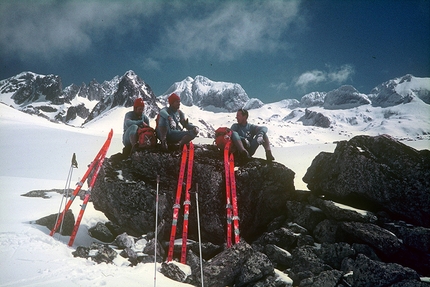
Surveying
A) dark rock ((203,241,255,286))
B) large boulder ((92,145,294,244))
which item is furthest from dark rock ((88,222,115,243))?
dark rock ((203,241,255,286))

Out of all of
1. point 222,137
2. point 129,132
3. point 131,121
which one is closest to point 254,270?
point 222,137

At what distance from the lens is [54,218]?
25.5ft

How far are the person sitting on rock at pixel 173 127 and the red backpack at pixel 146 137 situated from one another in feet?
0.85

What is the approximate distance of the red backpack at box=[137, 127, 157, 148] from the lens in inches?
354

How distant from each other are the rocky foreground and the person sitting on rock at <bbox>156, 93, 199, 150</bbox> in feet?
1.99

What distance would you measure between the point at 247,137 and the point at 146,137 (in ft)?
13.0

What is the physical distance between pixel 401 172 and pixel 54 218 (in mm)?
11191

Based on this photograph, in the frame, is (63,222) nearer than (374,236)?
No

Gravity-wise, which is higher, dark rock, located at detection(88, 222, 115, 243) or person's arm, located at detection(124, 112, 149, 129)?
person's arm, located at detection(124, 112, 149, 129)

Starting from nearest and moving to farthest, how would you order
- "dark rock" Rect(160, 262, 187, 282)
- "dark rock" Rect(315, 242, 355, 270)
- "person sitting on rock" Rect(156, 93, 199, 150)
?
"dark rock" Rect(160, 262, 187, 282)
"dark rock" Rect(315, 242, 355, 270)
"person sitting on rock" Rect(156, 93, 199, 150)

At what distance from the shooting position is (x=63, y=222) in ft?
25.2

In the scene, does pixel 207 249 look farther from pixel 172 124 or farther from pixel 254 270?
pixel 172 124

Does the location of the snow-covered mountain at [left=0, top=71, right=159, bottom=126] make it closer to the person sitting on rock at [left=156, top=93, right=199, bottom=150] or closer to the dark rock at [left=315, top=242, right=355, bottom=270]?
the person sitting on rock at [left=156, top=93, right=199, bottom=150]

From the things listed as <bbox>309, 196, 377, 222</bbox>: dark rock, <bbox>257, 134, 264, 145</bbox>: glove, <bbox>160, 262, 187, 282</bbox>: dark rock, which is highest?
<bbox>257, 134, 264, 145</bbox>: glove
